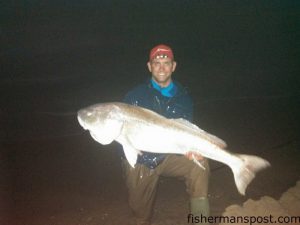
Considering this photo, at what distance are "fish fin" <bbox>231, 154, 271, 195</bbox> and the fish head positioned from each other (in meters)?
1.37

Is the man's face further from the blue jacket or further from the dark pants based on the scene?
the dark pants

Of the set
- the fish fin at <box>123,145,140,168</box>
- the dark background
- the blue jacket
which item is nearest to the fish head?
the fish fin at <box>123,145,140,168</box>

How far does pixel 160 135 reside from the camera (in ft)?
11.9

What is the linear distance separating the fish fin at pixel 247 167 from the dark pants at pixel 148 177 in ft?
2.23

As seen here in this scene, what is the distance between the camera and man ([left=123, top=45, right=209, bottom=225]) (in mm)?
4332

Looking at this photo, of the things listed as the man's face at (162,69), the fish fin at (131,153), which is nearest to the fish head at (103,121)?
the fish fin at (131,153)

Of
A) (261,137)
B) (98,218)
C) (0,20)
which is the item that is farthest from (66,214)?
(0,20)

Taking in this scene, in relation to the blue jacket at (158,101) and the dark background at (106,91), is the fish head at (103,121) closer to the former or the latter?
the blue jacket at (158,101)

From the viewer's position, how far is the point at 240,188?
3.66 meters

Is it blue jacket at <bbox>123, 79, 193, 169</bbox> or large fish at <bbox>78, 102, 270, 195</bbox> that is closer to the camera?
large fish at <bbox>78, 102, 270, 195</bbox>

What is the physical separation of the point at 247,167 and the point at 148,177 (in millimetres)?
1394

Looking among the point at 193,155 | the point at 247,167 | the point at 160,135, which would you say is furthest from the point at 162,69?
the point at 247,167

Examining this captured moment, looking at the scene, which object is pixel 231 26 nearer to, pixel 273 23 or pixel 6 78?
pixel 273 23

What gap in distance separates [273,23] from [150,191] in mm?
65365
